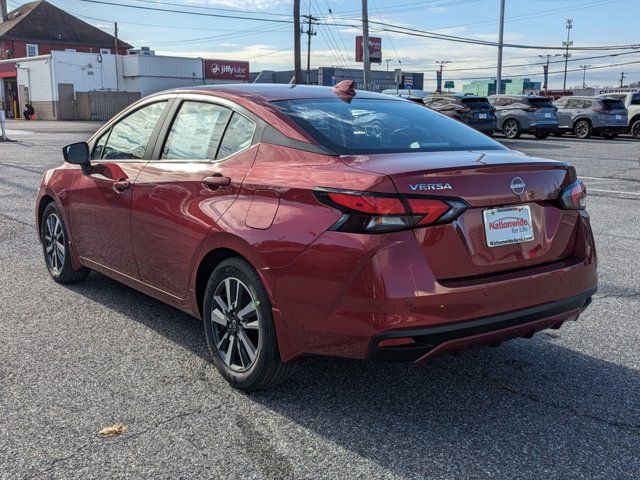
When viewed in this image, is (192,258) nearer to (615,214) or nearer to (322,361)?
(322,361)

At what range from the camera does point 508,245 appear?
127 inches

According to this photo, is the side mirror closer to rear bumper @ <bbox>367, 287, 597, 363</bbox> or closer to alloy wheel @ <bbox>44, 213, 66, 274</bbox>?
alloy wheel @ <bbox>44, 213, 66, 274</bbox>

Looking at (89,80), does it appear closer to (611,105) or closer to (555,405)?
(611,105)

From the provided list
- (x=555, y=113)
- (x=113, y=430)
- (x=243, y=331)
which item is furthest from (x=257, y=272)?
(x=555, y=113)

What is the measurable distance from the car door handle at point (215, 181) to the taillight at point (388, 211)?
2.76 ft

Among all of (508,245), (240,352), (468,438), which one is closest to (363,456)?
(468,438)

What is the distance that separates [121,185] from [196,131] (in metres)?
0.74

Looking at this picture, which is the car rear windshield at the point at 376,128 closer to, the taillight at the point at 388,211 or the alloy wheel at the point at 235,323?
the taillight at the point at 388,211

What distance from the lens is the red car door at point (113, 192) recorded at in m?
4.52

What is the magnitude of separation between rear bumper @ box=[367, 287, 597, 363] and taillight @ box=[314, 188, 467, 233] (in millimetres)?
470

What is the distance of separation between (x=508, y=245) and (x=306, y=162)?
3.48 ft

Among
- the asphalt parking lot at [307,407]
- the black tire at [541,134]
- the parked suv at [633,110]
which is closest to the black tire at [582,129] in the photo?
the black tire at [541,134]

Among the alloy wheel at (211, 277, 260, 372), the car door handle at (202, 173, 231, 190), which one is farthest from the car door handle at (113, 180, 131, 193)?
the alloy wheel at (211, 277, 260, 372)

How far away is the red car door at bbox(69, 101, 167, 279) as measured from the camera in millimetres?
4523
